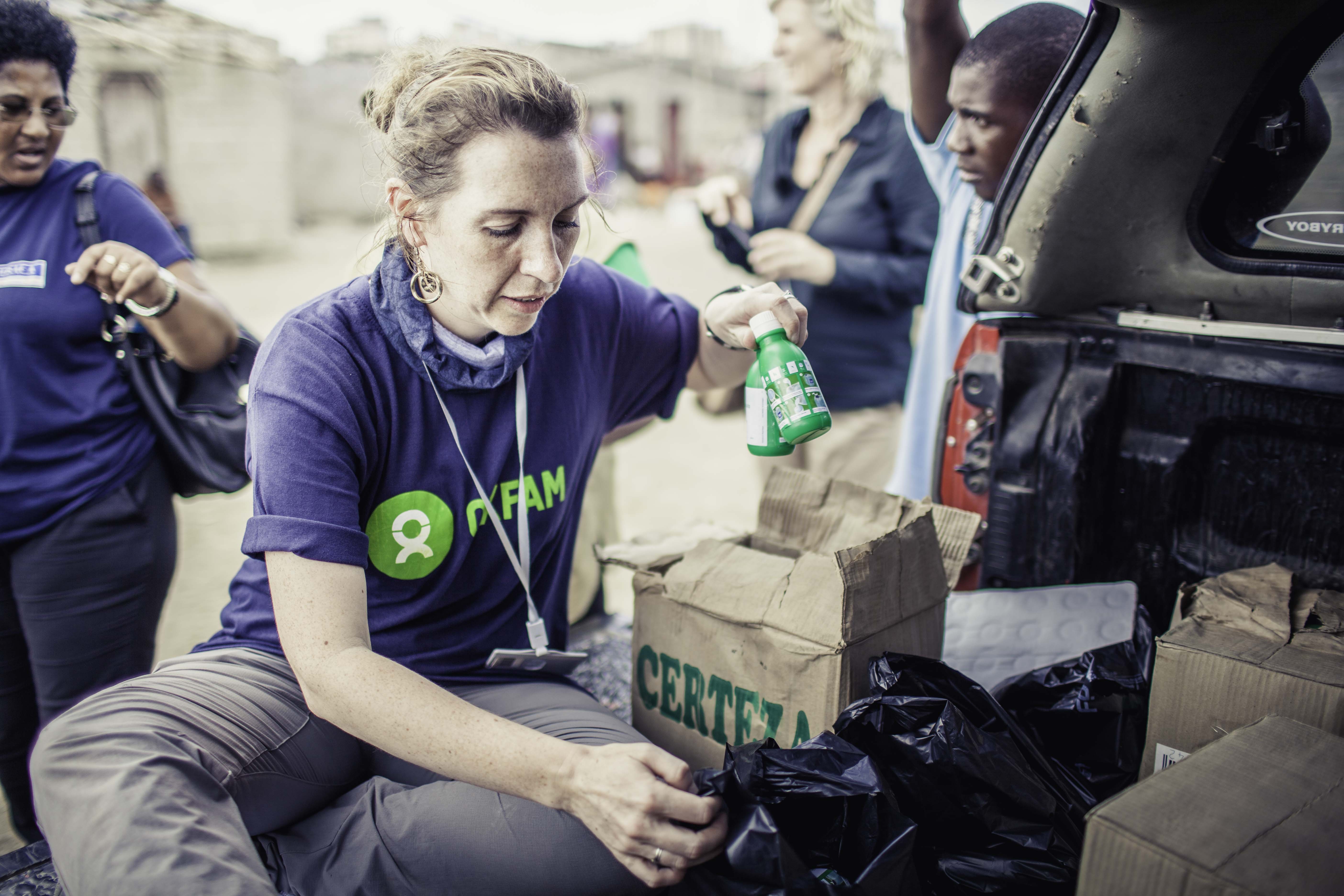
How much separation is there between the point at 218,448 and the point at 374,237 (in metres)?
0.82

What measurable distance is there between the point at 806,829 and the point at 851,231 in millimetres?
2129

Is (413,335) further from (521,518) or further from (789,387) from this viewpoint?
(789,387)

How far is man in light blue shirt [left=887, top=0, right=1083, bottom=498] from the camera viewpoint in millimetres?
2275

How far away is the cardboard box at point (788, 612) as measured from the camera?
5.18 ft

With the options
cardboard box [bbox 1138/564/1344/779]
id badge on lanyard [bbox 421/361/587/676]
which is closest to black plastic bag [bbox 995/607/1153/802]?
cardboard box [bbox 1138/564/1344/779]

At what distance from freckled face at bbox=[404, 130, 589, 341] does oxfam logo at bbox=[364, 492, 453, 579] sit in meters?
0.35

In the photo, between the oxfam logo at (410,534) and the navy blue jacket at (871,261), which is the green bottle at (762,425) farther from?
the navy blue jacket at (871,261)

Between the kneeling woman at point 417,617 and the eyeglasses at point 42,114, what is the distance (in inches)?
37.7

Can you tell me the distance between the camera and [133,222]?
7.22 ft

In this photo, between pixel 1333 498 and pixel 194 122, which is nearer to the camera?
pixel 1333 498

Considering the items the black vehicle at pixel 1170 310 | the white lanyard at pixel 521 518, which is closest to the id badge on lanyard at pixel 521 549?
the white lanyard at pixel 521 518

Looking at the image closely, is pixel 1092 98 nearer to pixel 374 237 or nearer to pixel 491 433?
pixel 491 433

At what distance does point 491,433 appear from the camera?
1.71 meters

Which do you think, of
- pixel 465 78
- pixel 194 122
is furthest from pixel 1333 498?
pixel 194 122
